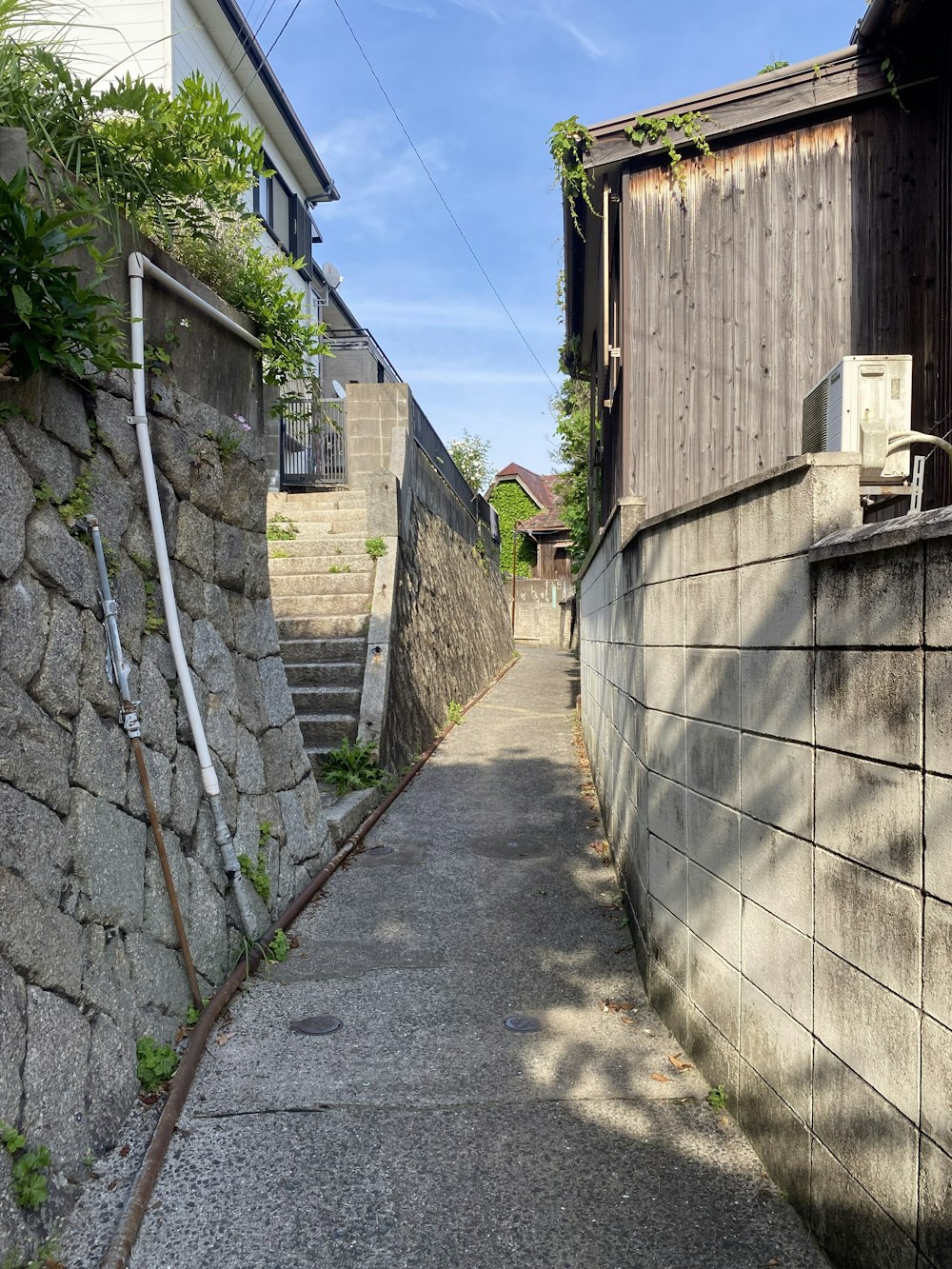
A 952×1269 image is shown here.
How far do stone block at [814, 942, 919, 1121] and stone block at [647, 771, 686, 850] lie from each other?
49.4 inches

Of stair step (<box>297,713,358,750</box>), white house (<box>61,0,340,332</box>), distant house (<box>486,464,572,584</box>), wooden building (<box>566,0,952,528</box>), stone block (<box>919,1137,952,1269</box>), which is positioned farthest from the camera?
distant house (<box>486,464,572,584</box>)

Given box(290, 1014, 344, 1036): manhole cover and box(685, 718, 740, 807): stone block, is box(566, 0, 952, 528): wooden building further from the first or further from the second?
box(290, 1014, 344, 1036): manhole cover

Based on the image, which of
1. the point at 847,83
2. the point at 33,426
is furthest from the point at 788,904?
the point at 847,83

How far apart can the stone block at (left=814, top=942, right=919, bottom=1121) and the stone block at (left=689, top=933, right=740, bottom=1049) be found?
66 cm

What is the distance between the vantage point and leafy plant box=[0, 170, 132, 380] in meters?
2.55

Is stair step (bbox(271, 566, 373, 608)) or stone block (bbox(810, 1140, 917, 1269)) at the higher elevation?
stair step (bbox(271, 566, 373, 608))

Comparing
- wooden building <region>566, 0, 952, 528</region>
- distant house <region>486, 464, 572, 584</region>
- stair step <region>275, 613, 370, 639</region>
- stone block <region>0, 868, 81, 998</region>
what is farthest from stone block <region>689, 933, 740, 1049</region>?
distant house <region>486, 464, 572, 584</region>

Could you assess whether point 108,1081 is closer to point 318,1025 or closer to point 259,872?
point 318,1025

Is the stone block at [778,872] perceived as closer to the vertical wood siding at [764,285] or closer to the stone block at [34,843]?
the stone block at [34,843]

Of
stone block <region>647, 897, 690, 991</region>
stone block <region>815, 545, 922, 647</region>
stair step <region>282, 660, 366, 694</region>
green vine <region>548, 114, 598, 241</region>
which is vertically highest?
green vine <region>548, 114, 598, 241</region>

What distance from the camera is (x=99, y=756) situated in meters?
3.12

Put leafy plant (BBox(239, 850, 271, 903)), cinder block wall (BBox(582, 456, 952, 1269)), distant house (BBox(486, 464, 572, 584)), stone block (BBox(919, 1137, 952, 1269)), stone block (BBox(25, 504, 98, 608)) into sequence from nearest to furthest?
stone block (BBox(919, 1137, 952, 1269)) → cinder block wall (BBox(582, 456, 952, 1269)) → stone block (BBox(25, 504, 98, 608)) → leafy plant (BBox(239, 850, 271, 903)) → distant house (BBox(486, 464, 572, 584))

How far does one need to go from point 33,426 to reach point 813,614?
2.53 m

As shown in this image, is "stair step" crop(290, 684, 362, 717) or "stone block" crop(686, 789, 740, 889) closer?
"stone block" crop(686, 789, 740, 889)
